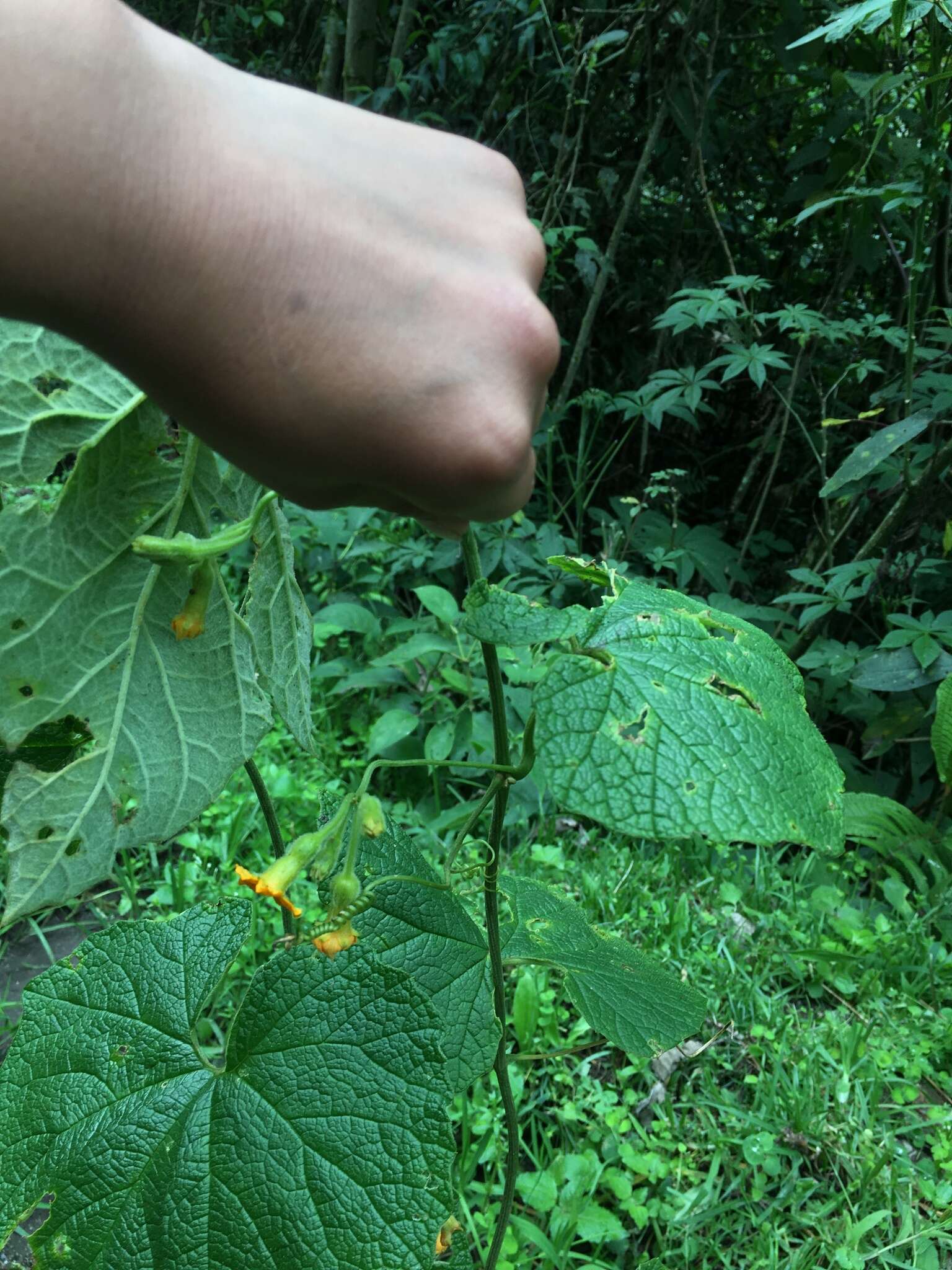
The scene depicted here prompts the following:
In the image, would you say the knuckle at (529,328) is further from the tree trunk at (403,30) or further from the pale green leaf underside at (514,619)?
the tree trunk at (403,30)

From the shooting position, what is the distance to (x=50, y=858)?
54cm

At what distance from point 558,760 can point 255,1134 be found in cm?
34

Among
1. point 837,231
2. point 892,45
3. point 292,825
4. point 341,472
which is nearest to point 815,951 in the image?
point 292,825

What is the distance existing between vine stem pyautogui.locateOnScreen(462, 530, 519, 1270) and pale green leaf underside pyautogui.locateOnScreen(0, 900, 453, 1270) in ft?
0.34

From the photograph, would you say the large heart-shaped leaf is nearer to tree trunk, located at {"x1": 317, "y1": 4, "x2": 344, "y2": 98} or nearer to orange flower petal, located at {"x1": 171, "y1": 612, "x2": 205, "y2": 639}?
orange flower petal, located at {"x1": 171, "y1": 612, "x2": 205, "y2": 639}

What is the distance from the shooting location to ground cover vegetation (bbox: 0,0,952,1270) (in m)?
0.55

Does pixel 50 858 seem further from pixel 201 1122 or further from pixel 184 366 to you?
pixel 184 366

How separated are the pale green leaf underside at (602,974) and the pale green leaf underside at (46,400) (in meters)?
0.54

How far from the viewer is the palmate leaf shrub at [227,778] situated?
521 mm

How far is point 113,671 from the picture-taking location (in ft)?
1.84

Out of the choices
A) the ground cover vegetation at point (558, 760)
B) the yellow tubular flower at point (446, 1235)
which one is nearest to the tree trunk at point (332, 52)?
the ground cover vegetation at point (558, 760)

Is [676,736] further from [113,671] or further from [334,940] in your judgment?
[113,671]

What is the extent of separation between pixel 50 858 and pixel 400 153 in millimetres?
447

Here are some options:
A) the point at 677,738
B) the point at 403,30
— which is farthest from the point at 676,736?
the point at 403,30
